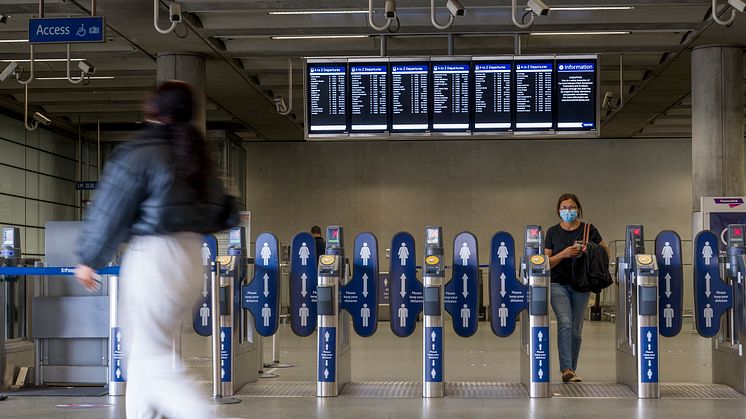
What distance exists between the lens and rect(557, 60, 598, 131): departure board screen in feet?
32.0

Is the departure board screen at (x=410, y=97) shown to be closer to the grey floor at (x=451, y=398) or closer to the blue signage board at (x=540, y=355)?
the grey floor at (x=451, y=398)

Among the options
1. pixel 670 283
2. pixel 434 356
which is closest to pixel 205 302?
pixel 434 356

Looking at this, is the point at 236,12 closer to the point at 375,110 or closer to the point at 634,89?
the point at 375,110

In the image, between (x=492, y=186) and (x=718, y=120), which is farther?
(x=492, y=186)

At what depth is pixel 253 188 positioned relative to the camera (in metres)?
22.3

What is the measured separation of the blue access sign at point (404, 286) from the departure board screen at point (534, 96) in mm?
2197

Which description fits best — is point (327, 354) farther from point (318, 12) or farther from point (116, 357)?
point (318, 12)

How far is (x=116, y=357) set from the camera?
7.55m

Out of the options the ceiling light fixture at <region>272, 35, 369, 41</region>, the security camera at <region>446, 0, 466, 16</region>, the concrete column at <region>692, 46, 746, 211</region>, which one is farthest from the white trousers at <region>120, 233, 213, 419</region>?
the concrete column at <region>692, 46, 746, 211</region>

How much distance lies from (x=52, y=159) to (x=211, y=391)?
46.4 ft

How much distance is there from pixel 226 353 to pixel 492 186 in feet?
48.5

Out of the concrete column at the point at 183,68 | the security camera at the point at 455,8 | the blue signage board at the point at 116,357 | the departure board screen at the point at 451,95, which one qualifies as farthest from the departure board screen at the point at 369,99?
the concrete column at the point at 183,68

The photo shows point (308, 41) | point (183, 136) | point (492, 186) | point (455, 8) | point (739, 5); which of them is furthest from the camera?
point (492, 186)

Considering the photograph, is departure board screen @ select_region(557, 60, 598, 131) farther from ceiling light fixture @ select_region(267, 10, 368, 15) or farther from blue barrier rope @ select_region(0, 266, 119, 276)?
blue barrier rope @ select_region(0, 266, 119, 276)
